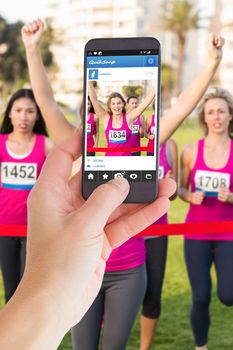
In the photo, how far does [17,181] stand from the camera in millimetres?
4605

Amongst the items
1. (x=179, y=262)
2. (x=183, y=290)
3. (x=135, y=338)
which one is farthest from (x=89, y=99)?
(x=179, y=262)

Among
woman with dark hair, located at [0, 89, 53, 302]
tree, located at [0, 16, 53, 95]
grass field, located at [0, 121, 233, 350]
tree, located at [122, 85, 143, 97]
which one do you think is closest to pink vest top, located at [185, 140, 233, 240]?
grass field, located at [0, 121, 233, 350]

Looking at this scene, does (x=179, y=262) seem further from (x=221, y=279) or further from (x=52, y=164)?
(x=52, y=164)

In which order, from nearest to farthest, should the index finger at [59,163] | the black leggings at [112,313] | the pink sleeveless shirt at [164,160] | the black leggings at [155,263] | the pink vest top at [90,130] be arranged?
the index finger at [59,163] → the pink vest top at [90,130] → the black leggings at [112,313] → the black leggings at [155,263] → the pink sleeveless shirt at [164,160]

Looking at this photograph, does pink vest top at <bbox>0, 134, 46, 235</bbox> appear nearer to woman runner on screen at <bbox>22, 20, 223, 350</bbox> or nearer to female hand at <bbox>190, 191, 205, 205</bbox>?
woman runner on screen at <bbox>22, 20, 223, 350</bbox>

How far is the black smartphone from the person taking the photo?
1.89m

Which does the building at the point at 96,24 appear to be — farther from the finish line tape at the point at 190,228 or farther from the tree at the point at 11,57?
the finish line tape at the point at 190,228

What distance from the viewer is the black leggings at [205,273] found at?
4.28 m

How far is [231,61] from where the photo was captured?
278 feet

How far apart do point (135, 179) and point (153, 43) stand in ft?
1.41

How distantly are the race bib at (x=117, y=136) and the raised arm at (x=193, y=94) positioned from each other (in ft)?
5.61

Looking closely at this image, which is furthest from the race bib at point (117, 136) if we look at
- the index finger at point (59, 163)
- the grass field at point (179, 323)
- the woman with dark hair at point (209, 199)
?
the grass field at point (179, 323)

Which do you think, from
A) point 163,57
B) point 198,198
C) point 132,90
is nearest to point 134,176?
point 132,90

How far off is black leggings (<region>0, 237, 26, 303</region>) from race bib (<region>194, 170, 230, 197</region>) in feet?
4.26
